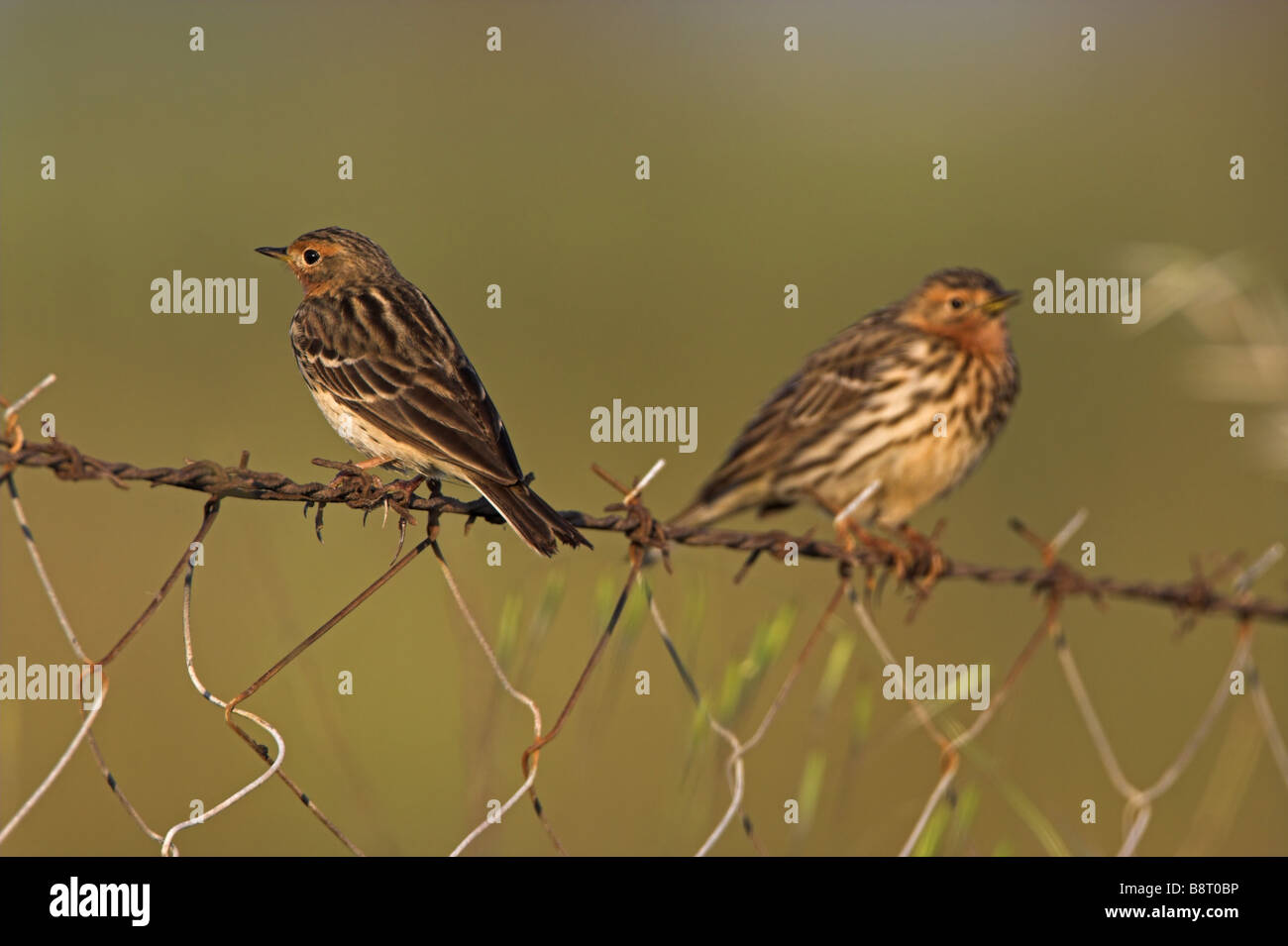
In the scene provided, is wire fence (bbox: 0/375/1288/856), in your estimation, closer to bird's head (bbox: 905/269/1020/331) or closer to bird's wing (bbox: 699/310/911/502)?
bird's wing (bbox: 699/310/911/502)

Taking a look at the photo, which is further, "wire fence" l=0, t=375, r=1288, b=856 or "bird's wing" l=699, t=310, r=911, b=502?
"bird's wing" l=699, t=310, r=911, b=502

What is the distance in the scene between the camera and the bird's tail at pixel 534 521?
598cm

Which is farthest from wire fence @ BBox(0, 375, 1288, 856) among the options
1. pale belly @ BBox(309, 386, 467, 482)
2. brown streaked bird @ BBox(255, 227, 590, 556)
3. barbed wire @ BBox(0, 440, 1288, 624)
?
Answer: pale belly @ BBox(309, 386, 467, 482)

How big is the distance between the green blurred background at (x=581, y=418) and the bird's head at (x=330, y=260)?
124cm

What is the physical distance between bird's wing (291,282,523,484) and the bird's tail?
210 mm

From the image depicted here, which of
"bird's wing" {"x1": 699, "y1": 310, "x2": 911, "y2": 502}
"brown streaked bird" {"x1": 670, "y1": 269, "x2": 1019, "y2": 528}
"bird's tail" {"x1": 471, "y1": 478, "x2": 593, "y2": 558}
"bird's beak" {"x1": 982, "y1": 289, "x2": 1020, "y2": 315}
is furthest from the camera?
"bird's wing" {"x1": 699, "y1": 310, "x2": 911, "y2": 502}

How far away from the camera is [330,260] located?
9023 millimetres

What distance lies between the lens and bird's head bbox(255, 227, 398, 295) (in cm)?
898

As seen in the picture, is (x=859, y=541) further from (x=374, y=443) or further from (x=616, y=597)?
(x=374, y=443)

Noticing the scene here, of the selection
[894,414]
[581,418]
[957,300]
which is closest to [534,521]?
[894,414]

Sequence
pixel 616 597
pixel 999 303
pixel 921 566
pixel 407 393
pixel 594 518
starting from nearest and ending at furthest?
pixel 594 518 < pixel 616 597 < pixel 921 566 < pixel 407 393 < pixel 999 303

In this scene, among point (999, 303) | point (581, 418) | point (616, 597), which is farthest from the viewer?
point (581, 418)

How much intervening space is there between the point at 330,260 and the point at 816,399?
3053 mm

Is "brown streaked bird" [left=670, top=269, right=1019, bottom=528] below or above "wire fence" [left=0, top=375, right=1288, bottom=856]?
above
